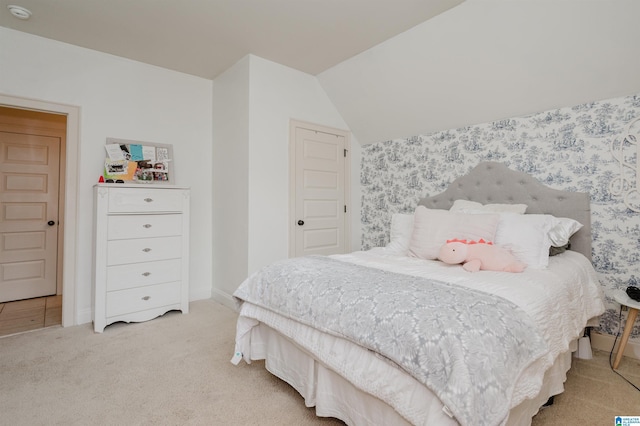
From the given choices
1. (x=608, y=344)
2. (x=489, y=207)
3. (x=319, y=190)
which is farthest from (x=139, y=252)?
(x=608, y=344)

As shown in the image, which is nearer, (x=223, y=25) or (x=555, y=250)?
(x=555, y=250)

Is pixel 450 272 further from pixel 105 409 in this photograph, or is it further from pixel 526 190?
pixel 105 409

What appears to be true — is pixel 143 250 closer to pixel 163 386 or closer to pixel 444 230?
pixel 163 386

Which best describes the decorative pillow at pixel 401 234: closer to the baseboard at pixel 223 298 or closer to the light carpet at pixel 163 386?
the light carpet at pixel 163 386

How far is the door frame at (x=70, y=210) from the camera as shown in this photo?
9.58 feet

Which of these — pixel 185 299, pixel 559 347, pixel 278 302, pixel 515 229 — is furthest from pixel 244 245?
pixel 559 347

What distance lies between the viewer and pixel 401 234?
9.10 feet

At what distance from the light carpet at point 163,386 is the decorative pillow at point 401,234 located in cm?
132

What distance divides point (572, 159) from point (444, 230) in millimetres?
1258

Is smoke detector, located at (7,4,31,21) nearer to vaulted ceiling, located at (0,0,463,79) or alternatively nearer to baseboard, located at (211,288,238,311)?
vaulted ceiling, located at (0,0,463,79)

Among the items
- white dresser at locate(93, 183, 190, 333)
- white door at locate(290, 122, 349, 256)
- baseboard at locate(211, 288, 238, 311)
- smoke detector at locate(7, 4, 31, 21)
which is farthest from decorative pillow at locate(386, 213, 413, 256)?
smoke detector at locate(7, 4, 31, 21)

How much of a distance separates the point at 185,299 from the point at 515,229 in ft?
9.68

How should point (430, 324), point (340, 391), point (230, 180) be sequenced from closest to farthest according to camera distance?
point (430, 324) < point (340, 391) < point (230, 180)

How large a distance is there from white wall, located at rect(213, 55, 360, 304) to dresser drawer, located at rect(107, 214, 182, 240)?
569 mm
